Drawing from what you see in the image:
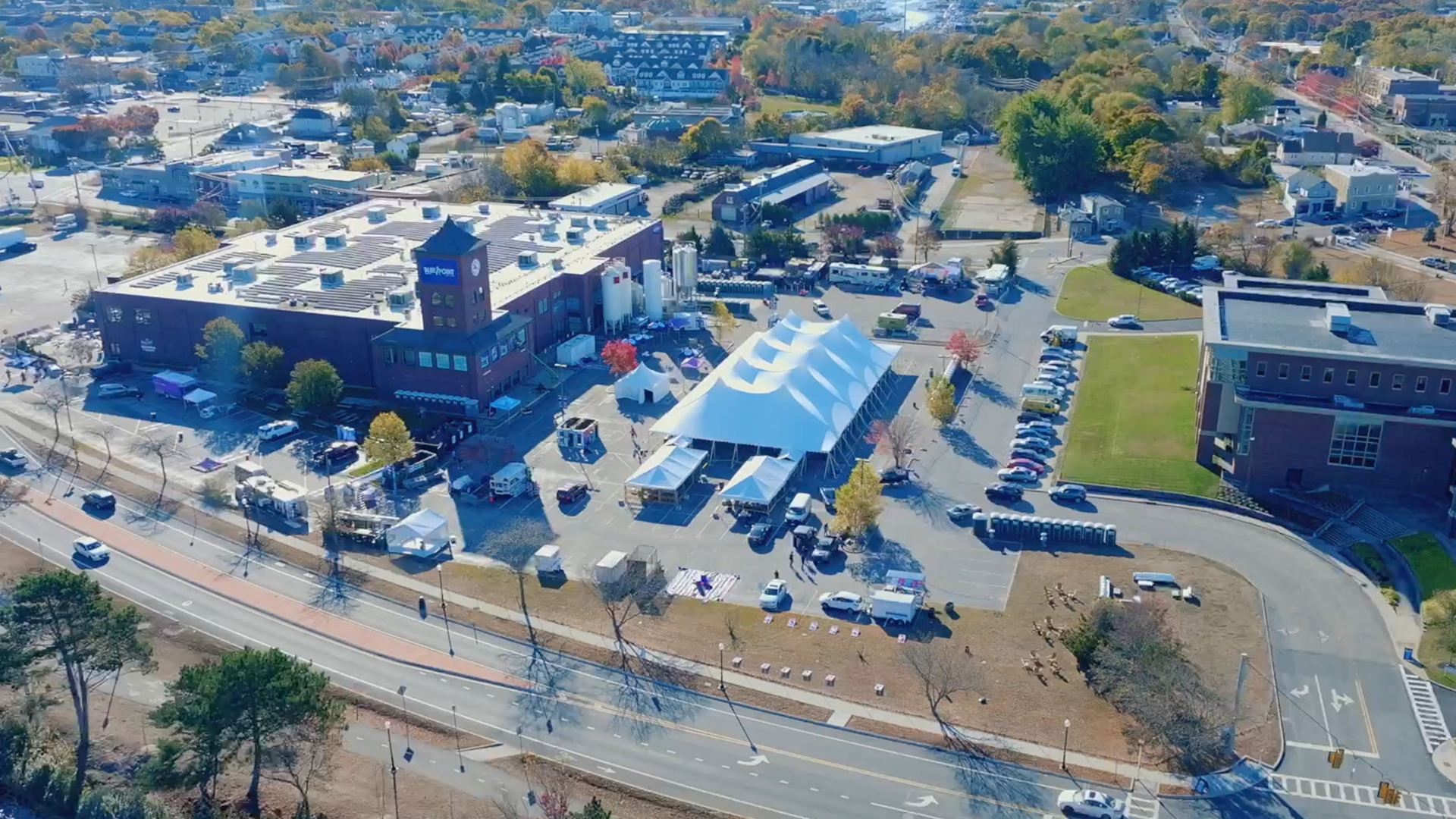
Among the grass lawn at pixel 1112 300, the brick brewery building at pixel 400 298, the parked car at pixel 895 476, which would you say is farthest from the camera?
the grass lawn at pixel 1112 300

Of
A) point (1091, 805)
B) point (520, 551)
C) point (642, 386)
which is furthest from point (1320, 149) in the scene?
point (1091, 805)

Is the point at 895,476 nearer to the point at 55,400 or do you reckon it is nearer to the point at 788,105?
the point at 55,400

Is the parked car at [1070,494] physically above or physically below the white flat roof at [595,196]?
below

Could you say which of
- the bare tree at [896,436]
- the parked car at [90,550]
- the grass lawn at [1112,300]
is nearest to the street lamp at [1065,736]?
the bare tree at [896,436]

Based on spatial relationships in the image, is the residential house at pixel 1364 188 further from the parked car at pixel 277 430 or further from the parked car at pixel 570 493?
the parked car at pixel 277 430

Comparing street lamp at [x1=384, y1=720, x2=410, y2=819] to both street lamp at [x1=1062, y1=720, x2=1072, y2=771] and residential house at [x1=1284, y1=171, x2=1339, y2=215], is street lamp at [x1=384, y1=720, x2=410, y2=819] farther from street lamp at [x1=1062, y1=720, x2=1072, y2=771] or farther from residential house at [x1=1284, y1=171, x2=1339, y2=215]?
residential house at [x1=1284, y1=171, x2=1339, y2=215]
